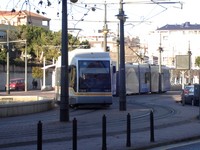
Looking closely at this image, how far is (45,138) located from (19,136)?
1.16 meters

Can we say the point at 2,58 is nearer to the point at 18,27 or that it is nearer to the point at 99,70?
the point at 18,27

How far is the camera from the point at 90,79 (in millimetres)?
32812

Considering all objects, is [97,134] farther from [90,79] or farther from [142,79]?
[142,79]

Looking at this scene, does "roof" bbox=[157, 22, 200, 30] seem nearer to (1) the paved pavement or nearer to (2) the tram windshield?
(2) the tram windshield

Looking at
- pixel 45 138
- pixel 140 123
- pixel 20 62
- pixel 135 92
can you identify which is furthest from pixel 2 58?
pixel 45 138

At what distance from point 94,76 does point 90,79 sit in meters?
0.31

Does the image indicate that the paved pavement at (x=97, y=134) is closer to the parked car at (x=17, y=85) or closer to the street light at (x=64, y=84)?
the street light at (x=64, y=84)

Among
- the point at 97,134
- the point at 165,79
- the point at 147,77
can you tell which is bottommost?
the point at 97,134

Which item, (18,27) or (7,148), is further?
(18,27)

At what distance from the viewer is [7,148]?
15023 millimetres

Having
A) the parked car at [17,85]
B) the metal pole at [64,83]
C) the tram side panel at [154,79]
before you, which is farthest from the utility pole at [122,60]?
the parked car at [17,85]

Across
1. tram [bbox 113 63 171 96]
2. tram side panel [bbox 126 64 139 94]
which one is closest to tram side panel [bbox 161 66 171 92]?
tram [bbox 113 63 171 96]

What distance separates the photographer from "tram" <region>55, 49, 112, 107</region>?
3244 centimetres

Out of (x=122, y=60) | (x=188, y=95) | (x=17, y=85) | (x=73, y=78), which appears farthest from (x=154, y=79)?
(x=122, y=60)
